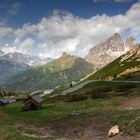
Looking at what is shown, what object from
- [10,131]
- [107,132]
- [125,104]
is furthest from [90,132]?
[125,104]

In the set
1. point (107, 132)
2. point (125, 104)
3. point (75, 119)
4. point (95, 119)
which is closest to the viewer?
point (107, 132)

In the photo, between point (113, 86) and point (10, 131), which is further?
point (113, 86)

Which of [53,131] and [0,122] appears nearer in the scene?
[53,131]

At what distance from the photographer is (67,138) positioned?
43.7m

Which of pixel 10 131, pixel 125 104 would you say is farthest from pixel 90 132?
pixel 125 104

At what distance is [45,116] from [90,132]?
2340cm

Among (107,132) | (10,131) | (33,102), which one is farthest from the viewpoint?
(33,102)

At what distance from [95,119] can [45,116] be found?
16421mm

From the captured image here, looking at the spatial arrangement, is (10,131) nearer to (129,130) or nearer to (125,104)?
(129,130)

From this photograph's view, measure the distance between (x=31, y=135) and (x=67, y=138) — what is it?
7.41 metres

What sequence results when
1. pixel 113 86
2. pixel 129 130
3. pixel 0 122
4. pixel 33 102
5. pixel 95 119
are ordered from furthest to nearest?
pixel 113 86
pixel 33 102
pixel 0 122
pixel 95 119
pixel 129 130

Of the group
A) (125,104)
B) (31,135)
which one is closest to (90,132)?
(31,135)

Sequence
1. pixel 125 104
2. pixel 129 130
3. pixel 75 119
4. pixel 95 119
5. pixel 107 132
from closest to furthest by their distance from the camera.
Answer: pixel 129 130 < pixel 107 132 < pixel 95 119 < pixel 75 119 < pixel 125 104

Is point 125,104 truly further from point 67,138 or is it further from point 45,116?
point 67,138
